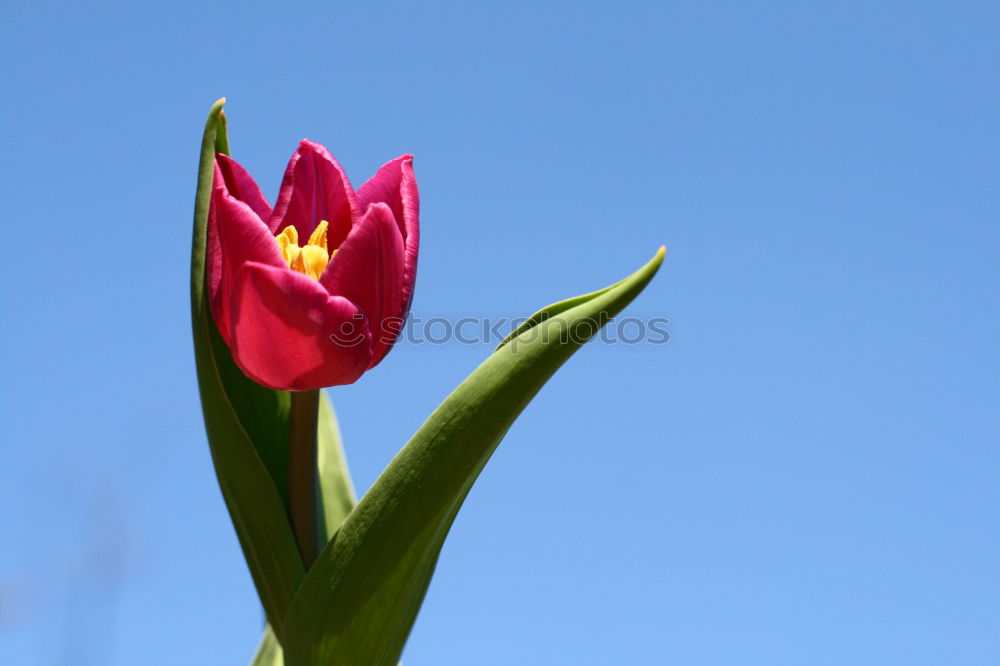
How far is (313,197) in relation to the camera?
1332mm

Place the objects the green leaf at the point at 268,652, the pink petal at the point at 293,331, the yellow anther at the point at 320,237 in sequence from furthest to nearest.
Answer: the green leaf at the point at 268,652
the yellow anther at the point at 320,237
the pink petal at the point at 293,331

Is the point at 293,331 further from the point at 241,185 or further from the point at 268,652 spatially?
the point at 268,652

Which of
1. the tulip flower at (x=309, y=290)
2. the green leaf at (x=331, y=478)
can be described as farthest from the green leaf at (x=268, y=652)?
the tulip flower at (x=309, y=290)

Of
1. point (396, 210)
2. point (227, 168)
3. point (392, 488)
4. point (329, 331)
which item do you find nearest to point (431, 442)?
point (392, 488)

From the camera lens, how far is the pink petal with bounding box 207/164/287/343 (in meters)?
1.16

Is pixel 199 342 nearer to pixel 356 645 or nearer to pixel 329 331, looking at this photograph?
pixel 329 331

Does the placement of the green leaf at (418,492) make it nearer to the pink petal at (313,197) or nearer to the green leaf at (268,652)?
the pink petal at (313,197)

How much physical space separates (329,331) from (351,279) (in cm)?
7

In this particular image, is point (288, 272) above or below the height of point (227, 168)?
below

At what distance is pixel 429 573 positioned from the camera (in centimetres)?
133

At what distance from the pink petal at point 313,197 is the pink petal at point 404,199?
0.09 feet

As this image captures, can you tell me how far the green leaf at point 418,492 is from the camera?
117 cm

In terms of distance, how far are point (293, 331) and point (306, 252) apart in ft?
0.42

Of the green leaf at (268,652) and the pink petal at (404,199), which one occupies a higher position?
the pink petal at (404,199)
